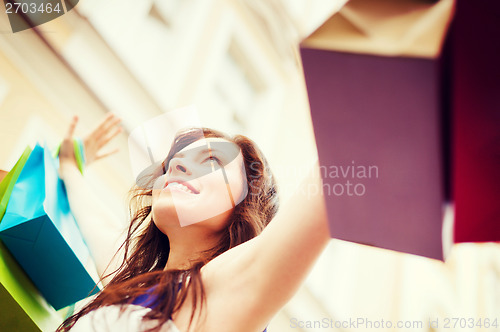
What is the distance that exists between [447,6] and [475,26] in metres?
0.02

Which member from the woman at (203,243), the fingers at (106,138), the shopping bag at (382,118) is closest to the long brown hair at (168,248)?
the woman at (203,243)

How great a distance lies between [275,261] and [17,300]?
0.38 m

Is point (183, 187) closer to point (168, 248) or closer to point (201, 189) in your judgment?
point (201, 189)

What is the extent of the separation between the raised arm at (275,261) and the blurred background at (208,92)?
0.34 ft

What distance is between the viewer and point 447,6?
25cm

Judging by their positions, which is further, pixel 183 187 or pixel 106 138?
pixel 106 138

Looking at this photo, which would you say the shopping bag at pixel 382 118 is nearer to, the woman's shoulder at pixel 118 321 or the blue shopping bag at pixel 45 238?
the woman's shoulder at pixel 118 321

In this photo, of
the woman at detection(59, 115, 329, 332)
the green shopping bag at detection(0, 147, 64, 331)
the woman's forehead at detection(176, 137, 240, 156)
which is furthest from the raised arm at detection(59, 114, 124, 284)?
the woman's forehead at detection(176, 137, 240, 156)

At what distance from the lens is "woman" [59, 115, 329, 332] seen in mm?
453

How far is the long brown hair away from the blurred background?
0.50 feet

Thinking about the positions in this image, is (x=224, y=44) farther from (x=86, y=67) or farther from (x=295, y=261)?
(x=295, y=261)

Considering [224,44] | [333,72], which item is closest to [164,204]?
[333,72]

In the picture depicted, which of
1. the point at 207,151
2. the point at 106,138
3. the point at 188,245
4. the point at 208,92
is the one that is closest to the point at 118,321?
the point at 188,245

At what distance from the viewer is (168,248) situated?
750mm
